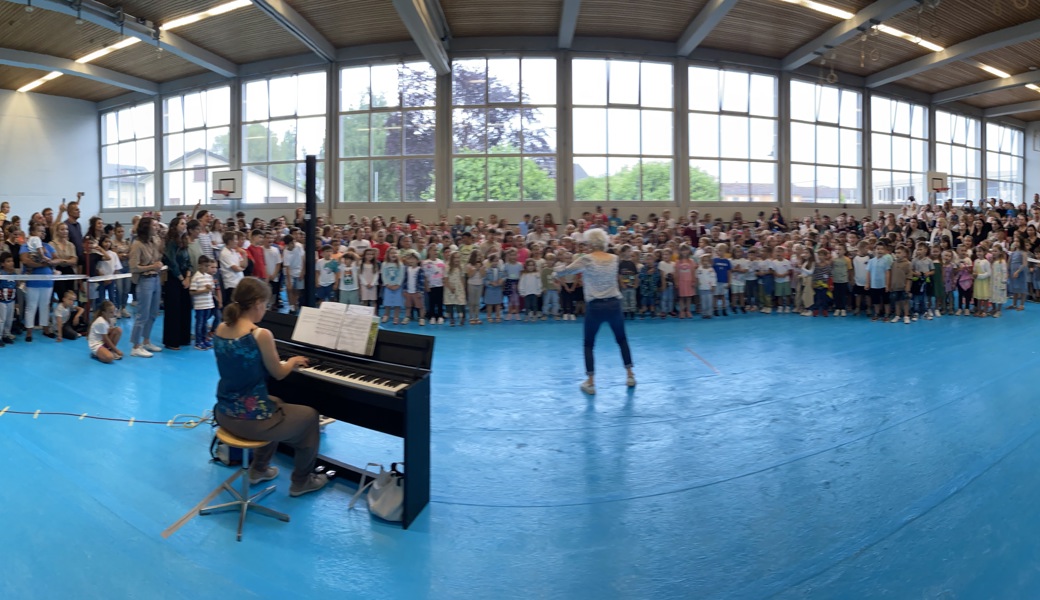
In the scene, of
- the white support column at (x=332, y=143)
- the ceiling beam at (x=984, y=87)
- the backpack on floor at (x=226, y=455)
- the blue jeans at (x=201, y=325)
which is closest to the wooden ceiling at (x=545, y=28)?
the ceiling beam at (x=984, y=87)

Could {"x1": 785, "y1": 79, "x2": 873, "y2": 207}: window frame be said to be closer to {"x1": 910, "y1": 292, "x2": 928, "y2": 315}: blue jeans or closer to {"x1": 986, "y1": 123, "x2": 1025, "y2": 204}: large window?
{"x1": 910, "y1": 292, "x2": 928, "y2": 315}: blue jeans

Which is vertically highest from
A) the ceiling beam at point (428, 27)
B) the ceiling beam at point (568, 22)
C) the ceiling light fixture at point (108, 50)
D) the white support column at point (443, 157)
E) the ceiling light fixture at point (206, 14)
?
the ceiling light fixture at point (108, 50)

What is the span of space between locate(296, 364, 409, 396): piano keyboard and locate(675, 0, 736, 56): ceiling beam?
44.5 ft

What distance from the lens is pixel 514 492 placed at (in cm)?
380

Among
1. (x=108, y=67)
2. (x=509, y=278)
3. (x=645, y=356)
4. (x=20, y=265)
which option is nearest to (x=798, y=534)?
(x=645, y=356)

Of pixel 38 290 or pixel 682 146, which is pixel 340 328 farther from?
pixel 682 146

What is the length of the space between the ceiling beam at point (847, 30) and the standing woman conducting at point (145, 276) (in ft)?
51.1

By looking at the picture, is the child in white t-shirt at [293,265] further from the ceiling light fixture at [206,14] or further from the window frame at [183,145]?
the window frame at [183,145]

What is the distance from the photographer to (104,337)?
7547 millimetres

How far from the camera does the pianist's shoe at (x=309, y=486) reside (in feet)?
12.2

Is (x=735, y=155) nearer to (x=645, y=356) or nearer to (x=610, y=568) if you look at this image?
(x=645, y=356)

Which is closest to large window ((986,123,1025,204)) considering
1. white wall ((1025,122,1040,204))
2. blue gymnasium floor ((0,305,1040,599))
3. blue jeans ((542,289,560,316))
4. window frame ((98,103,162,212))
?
white wall ((1025,122,1040,204))

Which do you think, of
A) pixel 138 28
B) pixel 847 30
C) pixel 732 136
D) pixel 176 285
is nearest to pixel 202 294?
pixel 176 285

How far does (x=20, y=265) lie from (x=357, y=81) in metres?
11.7
